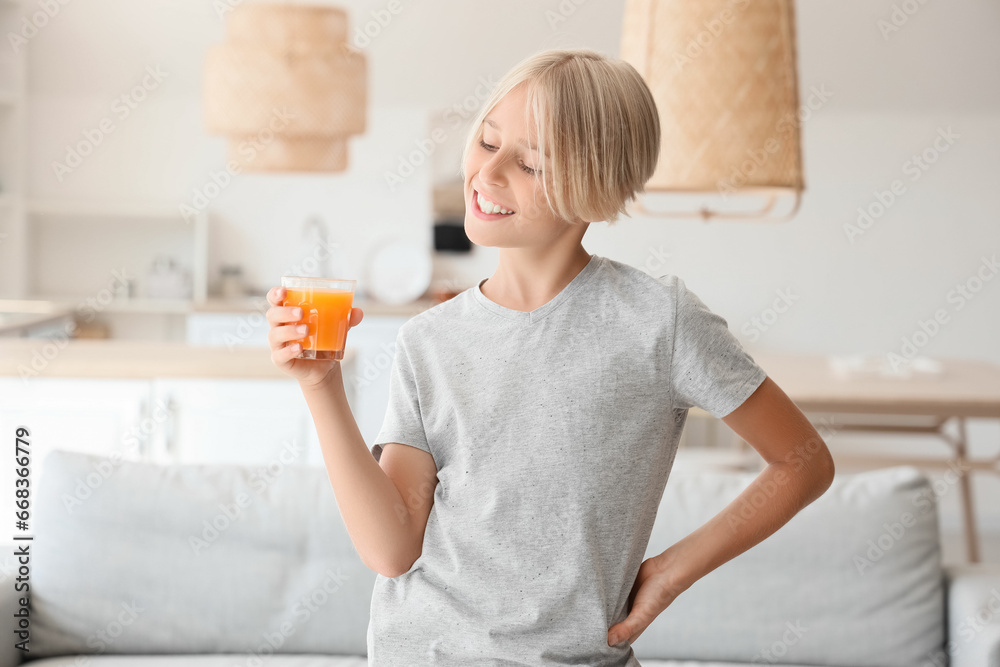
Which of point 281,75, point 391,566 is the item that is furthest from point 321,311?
point 281,75

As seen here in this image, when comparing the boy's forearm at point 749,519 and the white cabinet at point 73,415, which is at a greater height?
the boy's forearm at point 749,519

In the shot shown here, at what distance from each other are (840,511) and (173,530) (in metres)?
1.32

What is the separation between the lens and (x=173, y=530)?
1.89m

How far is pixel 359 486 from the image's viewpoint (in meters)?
0.93

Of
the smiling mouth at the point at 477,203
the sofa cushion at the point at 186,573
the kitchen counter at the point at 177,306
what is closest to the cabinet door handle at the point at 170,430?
the sofa cushion at the point at 186,573

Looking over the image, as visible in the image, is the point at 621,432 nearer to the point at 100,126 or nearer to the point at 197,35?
the point at 197,35

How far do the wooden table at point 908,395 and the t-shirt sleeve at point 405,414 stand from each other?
2.38 meters

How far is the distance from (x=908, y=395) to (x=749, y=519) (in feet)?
8.18

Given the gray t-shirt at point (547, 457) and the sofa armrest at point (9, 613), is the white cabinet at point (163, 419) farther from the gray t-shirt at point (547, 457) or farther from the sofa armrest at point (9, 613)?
the gray t-shirt at point (547, 457)

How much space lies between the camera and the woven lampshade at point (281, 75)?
8.48 ft

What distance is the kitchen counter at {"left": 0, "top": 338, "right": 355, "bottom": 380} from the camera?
9.84 ft

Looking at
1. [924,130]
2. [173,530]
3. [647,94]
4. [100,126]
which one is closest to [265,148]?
[173,530]

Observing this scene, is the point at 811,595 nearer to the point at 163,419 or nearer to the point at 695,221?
the point at 163,419

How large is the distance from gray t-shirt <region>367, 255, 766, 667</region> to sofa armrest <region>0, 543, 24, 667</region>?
44.7 inches
